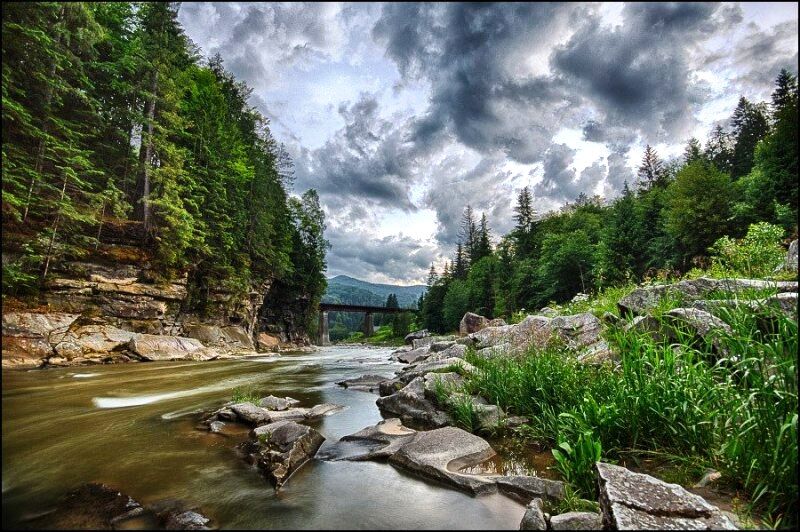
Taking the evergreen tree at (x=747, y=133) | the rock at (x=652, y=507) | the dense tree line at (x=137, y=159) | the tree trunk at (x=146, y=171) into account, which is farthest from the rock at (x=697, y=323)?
the evergreen tree at (x=747, y=133)

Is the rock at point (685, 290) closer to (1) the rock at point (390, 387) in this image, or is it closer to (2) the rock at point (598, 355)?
(2) the rock at point (598, 355)

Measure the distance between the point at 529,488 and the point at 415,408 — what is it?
369 cm

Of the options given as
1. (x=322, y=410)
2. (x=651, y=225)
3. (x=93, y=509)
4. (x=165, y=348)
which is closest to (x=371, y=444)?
(x=322, y=410)

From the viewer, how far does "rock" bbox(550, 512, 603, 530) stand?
2383 mm

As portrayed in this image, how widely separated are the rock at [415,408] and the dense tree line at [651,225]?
636 centimetres

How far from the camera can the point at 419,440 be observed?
4.70 m

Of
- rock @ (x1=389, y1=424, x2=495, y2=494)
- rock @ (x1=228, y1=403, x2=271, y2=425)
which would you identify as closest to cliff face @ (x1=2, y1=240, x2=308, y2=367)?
rock @ (x1=228, y1=403, x2=271, y2=425)

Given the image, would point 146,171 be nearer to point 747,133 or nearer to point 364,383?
point 364,383

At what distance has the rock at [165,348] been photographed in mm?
14930

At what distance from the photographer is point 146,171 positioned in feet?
59.6

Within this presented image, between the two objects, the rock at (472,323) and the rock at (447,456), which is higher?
the rock at (472,323)

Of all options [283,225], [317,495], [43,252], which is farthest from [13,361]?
[283,225]

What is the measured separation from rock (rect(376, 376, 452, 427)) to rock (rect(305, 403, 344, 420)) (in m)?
0.99

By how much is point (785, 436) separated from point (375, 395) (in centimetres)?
825
